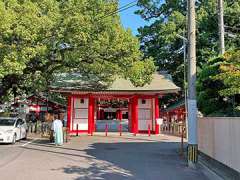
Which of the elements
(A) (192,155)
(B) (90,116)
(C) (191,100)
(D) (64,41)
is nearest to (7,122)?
(D) (64,41)

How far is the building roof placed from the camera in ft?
107

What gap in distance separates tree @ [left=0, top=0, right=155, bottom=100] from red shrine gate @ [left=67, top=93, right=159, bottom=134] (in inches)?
172

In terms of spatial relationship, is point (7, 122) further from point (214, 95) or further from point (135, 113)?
point (214, 95)

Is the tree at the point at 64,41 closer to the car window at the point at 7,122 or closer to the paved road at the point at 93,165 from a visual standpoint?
the car window at the point at 7,122

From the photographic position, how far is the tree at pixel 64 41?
21656 millimetres

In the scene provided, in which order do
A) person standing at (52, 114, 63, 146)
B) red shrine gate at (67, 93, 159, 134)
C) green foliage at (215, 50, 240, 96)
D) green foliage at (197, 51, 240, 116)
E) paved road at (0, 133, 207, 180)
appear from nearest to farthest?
green foliage at (215, 50, 240, 96), paved road at (0, 133, 207, 180), green foliage at (197, 51, 240, 116), person standing at (52, 114, 63, 146), red shrine gate at (67, 93, 159, 134)

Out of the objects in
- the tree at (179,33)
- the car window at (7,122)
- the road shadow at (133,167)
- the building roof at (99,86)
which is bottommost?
the road shadow at (133,167)

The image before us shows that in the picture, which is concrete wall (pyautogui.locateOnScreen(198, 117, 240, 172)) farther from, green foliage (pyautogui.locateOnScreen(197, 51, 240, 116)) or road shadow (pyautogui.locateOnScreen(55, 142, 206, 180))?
road shadow (pyautogui.locateOnScreen(55, 142, 206, 180))

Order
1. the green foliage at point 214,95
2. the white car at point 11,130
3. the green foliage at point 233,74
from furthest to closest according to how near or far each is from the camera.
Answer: the white car at point 11,130 → the green foliage at point 214,95 → the green foliage at point 233,74

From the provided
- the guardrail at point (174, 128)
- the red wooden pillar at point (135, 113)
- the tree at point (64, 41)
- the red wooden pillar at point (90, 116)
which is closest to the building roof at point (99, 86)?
the red wooden pillar at point (135, 113)

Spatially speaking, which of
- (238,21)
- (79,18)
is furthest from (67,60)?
(238,21)

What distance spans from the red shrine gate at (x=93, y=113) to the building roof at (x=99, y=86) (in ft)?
3.05

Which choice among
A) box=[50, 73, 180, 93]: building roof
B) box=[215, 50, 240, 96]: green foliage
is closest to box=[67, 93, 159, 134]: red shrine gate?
box=[50, 73, 180, 93]: building roof

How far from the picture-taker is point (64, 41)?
24.5 meters
